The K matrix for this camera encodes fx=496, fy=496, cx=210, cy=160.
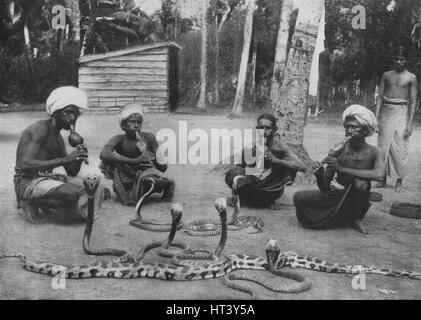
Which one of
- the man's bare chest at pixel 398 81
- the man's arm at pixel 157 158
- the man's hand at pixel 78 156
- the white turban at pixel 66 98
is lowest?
the man's arm at pixel 157 158

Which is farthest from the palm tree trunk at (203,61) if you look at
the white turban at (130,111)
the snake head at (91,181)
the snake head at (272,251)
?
the snake head at (272,251)

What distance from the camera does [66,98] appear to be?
4949 mm

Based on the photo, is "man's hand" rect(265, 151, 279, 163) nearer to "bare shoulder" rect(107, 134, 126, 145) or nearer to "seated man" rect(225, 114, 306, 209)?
"seated man" rect(225, 114, 306, 209)

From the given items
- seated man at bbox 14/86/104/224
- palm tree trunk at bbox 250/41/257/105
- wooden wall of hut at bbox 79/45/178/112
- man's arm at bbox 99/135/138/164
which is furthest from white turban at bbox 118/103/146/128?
palm tree trunk at bbox 250/41/257/105

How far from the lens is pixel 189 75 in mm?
8945

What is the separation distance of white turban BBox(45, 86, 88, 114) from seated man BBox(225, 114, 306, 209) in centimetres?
206

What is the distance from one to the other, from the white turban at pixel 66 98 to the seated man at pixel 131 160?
0.97 m

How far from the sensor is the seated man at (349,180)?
5078 mm

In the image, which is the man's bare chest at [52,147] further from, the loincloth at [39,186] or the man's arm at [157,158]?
the man's arm at [157,158]

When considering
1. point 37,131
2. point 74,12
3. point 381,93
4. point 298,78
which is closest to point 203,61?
point 298,78

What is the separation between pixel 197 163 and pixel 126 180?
2.95m

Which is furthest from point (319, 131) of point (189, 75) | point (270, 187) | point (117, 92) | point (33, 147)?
point (33, 147)
